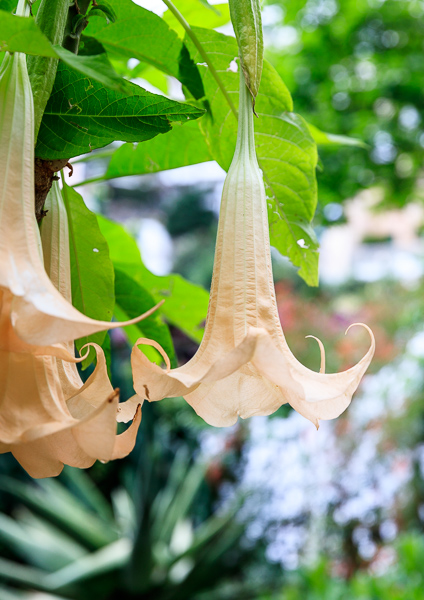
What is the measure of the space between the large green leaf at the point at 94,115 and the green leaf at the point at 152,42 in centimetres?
9

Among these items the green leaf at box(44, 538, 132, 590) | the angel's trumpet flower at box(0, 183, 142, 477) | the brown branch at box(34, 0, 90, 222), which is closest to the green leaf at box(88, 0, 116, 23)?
the brown branch at box(34, 0, 90, 222)

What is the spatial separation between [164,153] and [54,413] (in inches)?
10.4

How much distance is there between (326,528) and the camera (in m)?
2.98

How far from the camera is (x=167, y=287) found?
Answer: 1.63ft

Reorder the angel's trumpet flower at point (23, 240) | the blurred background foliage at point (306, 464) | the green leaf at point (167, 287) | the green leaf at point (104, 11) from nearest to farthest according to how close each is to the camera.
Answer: the angel's trumpet flower at point (23, 240) < the green leaf at point (104, 11) < the green leaf at point (167, 287) < the blurred background foliage at point (306, 464)

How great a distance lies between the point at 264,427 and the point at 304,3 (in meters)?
2.06

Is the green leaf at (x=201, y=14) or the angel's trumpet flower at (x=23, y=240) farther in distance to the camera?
the green leaf at (x=201, y=14)

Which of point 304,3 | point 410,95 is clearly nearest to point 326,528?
point 410,95

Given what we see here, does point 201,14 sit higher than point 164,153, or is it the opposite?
point 201,14

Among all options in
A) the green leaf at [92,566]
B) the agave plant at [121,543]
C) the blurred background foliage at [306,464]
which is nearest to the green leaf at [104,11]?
the blurred background foliage at [306,464]

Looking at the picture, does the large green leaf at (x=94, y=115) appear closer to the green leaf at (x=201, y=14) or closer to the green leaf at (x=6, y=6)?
the green leaf at (x=6, y=6)

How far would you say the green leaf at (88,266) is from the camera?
30 cm

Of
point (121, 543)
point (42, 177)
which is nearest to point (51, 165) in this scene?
point (42, 177)

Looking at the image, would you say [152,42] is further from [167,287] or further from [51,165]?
[167,287]
